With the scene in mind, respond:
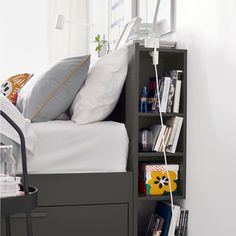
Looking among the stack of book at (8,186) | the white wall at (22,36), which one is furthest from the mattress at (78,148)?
the white wall at (22,36)

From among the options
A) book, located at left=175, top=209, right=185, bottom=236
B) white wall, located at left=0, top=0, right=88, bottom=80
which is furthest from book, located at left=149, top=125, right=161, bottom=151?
white wall, located at left=0, top=0, right=88, bottom=80

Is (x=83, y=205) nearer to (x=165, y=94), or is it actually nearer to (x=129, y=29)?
(x=165, y=94)

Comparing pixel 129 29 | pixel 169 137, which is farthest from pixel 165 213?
pixel 129 29

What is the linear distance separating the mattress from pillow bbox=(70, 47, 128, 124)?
5cm

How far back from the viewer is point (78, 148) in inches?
79.4

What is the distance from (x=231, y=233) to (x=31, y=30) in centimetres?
263

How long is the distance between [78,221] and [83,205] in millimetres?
71

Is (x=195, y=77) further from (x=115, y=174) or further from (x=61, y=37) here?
(x=61, y=37)

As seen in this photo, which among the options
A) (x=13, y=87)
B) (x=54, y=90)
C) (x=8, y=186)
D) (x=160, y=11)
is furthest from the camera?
A: (x=13, y=87)

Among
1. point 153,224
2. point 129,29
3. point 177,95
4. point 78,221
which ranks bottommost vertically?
point 153,224

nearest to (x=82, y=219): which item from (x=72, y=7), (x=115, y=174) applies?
(x=115, y=174)

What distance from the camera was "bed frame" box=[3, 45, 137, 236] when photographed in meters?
1.95

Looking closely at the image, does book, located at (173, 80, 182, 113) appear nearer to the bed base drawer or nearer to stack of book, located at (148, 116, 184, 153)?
stack of book, located at (148, 116, 184, 153)

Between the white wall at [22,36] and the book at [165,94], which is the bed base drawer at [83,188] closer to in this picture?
the book at [165,94]
